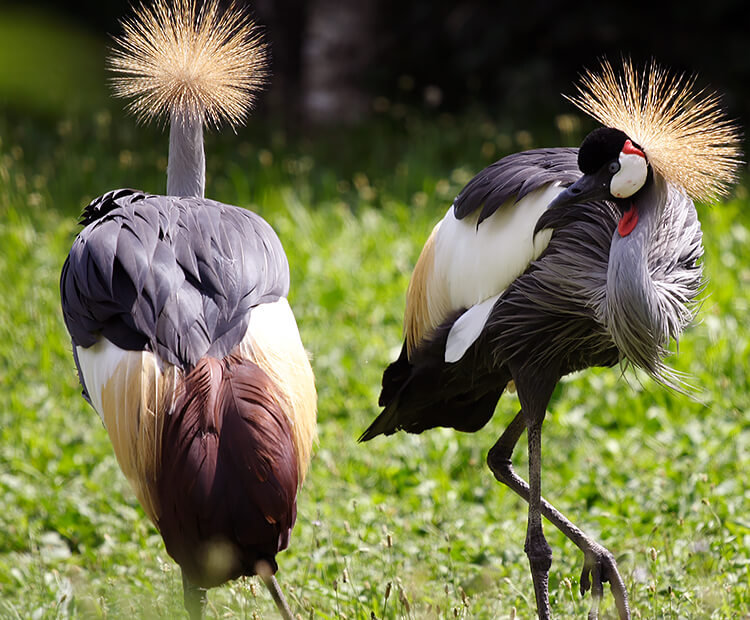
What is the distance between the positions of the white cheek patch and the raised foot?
829 mm

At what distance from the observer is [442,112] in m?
6.18

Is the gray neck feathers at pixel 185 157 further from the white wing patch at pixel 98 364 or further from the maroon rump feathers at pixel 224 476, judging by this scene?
the maroon rump feathers at pixel 224 476

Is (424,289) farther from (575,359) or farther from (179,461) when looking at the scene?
(179,461)

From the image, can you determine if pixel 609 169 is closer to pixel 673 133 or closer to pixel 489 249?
pixel 673 133

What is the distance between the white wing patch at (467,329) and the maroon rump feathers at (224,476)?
1.67 feet

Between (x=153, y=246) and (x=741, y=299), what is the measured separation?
2.39 meters

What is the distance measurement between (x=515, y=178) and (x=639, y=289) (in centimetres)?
42

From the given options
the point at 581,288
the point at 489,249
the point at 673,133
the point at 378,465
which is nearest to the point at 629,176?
the point at 673,133

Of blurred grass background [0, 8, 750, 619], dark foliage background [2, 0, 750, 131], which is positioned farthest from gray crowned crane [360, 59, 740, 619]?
dark foliage background [2, 0, 750, 131]

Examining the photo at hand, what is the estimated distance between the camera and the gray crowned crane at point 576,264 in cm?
198

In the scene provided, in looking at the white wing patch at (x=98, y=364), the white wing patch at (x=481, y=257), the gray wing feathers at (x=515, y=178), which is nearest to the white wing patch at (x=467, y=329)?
the white wing patch at (x=481, y=257)

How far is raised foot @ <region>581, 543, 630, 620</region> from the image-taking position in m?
2.23

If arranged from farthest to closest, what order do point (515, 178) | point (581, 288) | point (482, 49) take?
point (482, 49), point (515, 178), point (581, 288)

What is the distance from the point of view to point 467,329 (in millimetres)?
2299
